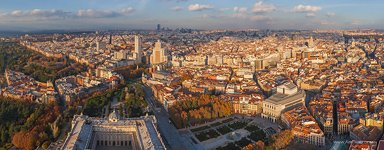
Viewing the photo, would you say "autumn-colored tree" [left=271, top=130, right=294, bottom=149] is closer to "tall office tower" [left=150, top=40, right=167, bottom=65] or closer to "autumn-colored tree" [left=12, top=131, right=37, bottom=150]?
"autumn-colored tree" [left=12, top=131, right=37, bottom=150]

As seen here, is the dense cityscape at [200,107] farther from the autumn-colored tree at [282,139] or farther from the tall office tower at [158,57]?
the tall office tower at [158,57]

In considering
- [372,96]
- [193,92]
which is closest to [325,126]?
[372,96]

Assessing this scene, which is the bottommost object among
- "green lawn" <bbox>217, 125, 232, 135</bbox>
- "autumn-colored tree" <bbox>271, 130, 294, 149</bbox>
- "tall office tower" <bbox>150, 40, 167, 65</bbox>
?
"green lawn" <bbox>217, 125, 232, 135</bbox>

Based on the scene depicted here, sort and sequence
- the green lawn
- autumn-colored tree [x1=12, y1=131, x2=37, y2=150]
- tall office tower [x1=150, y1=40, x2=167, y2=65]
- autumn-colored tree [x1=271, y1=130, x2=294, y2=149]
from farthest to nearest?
tall office tower [x1=150, y1=40, x2=167, y2=65] → the green lawn → autumn-colored tree [x1=12, y1=131, x2=37, y2=150] → autumn-colored tree [x1=271, y1=130, x2=294, y2=149]

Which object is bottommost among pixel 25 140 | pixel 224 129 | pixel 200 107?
pixel 224 129

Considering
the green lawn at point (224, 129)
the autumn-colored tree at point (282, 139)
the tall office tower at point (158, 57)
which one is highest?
the tall office tower at point (158, 57)

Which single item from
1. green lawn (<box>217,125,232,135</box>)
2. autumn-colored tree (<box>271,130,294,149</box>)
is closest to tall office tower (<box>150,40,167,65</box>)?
Result: green lawn (<box>217,125,232,135</box>)

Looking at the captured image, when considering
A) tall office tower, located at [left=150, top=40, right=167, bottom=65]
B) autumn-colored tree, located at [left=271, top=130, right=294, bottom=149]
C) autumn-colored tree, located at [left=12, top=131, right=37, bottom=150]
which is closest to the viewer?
autumn-colored tree, located at [left=271, top=130, right=294, bottom=149]

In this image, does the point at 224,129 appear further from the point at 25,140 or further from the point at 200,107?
the point at 25,140

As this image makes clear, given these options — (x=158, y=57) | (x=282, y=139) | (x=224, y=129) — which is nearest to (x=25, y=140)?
(x=224, y=129)

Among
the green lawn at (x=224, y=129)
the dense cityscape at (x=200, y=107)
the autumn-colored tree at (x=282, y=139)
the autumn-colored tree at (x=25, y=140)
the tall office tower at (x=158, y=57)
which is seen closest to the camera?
the autumn-colored tree at (x=282, y=139)

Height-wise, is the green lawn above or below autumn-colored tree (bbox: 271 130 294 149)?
below

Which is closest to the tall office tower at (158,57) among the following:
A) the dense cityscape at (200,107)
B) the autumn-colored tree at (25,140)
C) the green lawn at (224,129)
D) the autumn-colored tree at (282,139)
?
the dense cityscape at (200,107)
